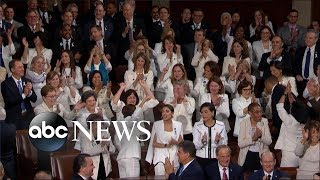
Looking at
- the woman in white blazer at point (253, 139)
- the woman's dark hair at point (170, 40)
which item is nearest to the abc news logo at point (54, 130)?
the woman in white blazer at point (253, 139)

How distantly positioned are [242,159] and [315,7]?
4622mm

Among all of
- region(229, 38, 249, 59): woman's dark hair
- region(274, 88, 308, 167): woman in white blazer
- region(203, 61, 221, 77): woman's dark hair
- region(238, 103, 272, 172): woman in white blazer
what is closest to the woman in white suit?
region(238, 103, 272, 172): woman in white blazer

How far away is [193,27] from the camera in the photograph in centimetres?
1313

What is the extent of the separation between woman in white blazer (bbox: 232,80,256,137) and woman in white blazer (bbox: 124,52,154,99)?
1.05 m

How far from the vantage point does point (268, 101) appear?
11664 mm

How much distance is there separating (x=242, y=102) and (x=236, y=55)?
116cm

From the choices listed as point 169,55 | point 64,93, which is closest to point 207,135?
point 64,93

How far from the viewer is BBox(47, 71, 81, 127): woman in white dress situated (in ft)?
36.3

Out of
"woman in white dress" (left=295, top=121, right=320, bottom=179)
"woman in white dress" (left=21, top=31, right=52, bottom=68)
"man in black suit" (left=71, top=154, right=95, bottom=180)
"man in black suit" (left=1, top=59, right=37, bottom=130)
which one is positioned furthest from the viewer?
"woman in white dress" (left=21, top=31, right=52, bottom=68)

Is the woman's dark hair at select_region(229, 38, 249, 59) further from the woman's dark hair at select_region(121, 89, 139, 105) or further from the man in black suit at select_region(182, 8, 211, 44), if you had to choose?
the woman's dark hair at select_region(121, 89, 139, 105)

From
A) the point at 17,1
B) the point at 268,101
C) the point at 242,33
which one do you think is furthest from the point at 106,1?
the point at 268,101

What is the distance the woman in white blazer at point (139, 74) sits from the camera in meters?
11.6

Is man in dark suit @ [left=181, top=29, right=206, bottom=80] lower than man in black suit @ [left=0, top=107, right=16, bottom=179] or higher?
higher

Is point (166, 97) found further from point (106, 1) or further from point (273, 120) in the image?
point (106, 1)
